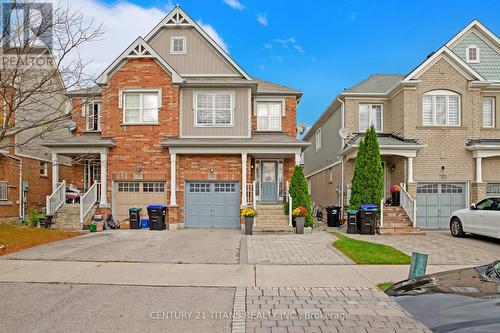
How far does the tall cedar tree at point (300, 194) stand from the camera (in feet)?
49.2

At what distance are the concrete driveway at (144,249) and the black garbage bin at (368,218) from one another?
207 inches

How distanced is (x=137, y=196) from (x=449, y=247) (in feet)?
43.2

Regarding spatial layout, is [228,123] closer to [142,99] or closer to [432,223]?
[142,99]

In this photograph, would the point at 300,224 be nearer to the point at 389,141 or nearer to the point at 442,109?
the point at 389,141

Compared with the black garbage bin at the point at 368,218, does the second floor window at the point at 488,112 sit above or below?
above

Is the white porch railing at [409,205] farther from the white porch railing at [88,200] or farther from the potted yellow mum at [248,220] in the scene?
the white porch railing at [88,200]

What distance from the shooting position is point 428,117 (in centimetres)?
1731

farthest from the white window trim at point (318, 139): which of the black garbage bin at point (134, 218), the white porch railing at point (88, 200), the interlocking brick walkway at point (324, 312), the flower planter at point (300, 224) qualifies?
the interlocking brick walkway at point (324, 312)

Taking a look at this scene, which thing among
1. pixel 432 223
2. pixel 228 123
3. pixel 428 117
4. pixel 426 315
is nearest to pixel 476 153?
pixel 428 117

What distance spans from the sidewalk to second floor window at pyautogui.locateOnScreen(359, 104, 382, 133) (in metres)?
11.6

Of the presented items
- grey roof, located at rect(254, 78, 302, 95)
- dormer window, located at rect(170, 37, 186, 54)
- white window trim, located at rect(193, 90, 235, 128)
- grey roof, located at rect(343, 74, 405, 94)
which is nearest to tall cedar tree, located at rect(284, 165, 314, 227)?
white window trim, located at rect(193, 90, 235, 128)

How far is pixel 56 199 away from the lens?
16.5 metres

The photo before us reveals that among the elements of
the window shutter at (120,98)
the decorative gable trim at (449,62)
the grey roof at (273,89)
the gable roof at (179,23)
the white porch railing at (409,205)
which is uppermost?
the gable roof at (179,23)

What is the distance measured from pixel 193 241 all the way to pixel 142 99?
324 inches
